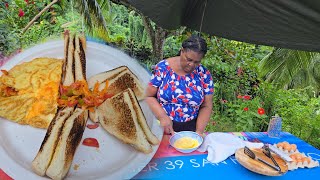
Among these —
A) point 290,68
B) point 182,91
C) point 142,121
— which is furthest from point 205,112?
point 290,68

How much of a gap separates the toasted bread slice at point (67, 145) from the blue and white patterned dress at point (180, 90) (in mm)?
1092

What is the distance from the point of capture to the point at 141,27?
5098 mm

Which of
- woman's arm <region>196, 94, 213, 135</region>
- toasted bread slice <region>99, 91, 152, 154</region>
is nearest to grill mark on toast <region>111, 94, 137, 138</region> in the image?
toasted bread slice <region>99, 91, 152, 154</region>

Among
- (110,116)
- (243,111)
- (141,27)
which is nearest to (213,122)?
(243,111)

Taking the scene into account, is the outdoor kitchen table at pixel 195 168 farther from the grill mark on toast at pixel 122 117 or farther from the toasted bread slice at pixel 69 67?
the toasted bread slice at pixel 69 67

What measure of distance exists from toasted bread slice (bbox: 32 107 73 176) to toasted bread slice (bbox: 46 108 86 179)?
0.01m

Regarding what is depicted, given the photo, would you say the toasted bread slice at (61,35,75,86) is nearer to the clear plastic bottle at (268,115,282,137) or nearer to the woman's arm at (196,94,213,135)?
the woman's arm at (196,94,213,135)

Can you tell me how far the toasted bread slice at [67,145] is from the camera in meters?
1.12

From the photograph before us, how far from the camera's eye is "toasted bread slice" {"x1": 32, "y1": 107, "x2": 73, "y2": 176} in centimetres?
110

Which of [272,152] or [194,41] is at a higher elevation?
[194,41]

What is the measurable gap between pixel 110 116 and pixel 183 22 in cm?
104

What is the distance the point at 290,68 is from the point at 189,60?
317cm

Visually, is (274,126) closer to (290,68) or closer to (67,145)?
(67,145)

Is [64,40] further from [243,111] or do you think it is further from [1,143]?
[243,111]
